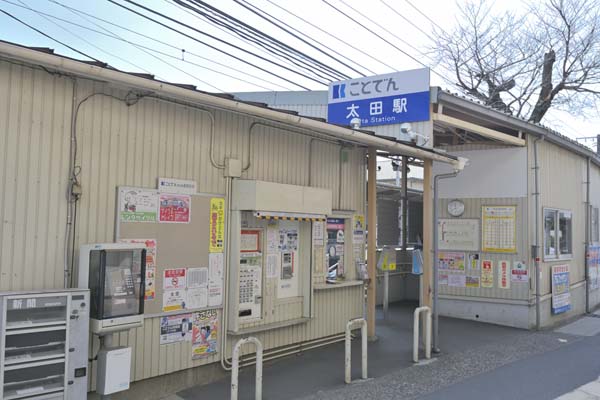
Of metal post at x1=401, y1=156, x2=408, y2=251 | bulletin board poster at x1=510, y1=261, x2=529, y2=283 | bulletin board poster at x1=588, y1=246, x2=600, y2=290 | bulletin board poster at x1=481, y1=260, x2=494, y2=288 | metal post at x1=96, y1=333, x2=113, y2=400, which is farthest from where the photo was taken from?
bulletin board poster at x1=588, y1=246, x2=600, y2=290

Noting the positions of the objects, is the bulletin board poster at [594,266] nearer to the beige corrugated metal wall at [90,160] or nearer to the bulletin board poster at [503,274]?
the bulletin board poster at [503,274]

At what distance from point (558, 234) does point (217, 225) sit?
915 centimetres

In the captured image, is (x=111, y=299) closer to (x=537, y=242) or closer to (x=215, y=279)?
(x=215, y=279)

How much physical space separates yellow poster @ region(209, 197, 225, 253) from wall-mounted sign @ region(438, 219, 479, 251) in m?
6.71

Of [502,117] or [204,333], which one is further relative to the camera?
[502,117]

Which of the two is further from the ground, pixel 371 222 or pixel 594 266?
pixel 371 222

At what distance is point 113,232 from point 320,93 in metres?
10.3

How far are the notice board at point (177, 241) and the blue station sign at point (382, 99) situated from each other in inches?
175

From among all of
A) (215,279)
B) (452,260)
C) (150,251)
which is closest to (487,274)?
(452,260)

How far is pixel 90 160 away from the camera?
511cm

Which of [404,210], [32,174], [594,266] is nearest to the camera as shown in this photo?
[32,174]

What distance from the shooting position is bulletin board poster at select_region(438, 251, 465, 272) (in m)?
11.4

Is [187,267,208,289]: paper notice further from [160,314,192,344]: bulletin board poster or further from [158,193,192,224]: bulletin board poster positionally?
[158,193,192,224]: bulletin board poster

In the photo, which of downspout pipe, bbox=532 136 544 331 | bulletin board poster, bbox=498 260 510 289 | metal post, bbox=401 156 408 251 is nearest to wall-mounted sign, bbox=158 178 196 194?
metal post, bbox=401 156 408 251
